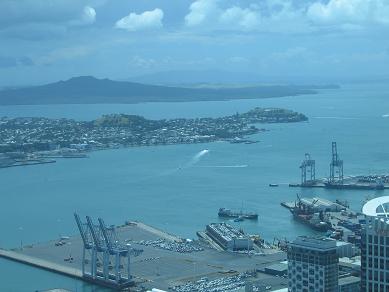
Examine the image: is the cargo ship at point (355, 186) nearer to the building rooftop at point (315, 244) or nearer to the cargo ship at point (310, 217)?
the cargo ship at point (310, 217)

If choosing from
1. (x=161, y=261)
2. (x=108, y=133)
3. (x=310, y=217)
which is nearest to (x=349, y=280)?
(x=161, y=261)

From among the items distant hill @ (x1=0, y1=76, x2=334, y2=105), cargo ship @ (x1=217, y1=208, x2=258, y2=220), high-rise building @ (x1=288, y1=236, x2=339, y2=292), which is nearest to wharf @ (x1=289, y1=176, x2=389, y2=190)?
cargo ship @ (x1=217, y1=208, x2=258, y2=220)

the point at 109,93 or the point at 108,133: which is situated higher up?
the point at 109,93

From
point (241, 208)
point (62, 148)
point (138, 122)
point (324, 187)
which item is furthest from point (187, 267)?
point (138, 122)

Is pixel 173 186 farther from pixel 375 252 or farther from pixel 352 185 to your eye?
pixel 375 252

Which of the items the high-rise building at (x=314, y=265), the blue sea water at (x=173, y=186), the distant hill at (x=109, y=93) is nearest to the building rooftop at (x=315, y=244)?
the high-rise building at (x=314, y=265)

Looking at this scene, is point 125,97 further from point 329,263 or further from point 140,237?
point 329,263
